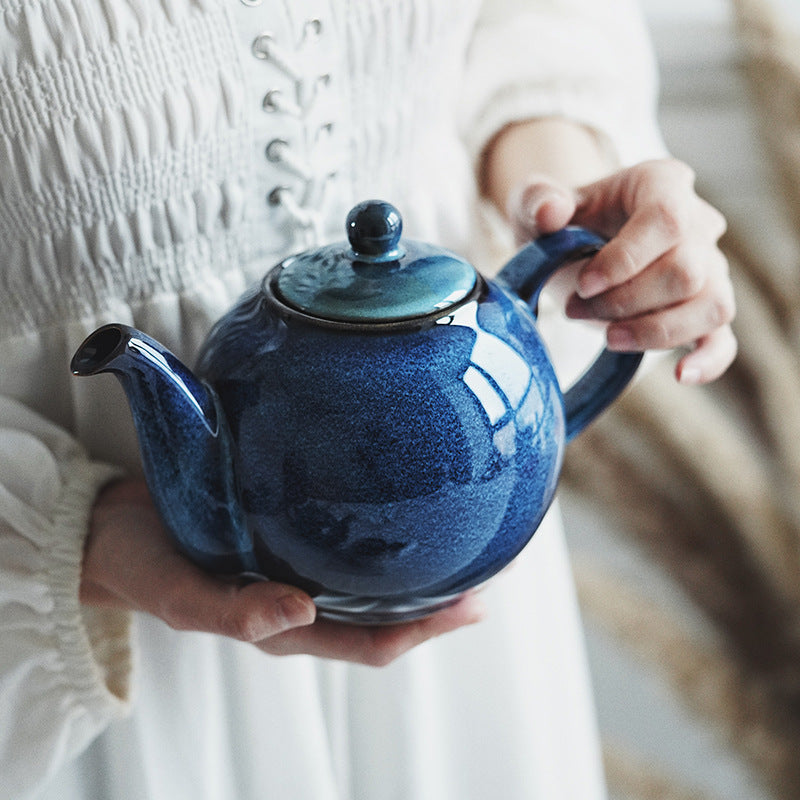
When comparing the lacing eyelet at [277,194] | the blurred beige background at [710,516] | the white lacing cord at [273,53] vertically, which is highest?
the white lacing cord at [273,53]

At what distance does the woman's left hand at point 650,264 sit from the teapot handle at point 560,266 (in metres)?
0.01

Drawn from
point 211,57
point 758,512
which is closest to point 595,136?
point 211,57

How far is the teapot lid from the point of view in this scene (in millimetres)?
416

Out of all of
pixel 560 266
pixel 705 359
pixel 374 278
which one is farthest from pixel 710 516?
pixel 374 278

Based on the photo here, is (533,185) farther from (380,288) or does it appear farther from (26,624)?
(26,624)

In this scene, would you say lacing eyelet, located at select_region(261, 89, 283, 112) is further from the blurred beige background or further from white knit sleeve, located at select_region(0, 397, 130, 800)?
the blurred beige background

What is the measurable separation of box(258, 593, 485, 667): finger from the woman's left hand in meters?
0.17

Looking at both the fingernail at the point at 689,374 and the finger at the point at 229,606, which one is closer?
the finger at the point at 229,606

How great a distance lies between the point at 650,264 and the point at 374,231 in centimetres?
18

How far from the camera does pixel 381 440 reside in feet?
1.32

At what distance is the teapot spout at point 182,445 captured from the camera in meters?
0.39

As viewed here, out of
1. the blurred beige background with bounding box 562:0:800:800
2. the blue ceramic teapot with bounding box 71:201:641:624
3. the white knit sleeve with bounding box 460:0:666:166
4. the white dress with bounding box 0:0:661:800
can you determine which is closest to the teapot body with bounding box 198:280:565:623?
the blue ceramic teapot with bounding box 71:201:641:624

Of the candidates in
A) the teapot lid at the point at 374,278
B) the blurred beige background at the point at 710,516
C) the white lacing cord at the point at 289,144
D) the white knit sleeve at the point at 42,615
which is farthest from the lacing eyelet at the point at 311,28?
the blurred beige background at the point at 710,516

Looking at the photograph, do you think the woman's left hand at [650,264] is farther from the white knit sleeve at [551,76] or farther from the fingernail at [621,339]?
the white knit sleeve at [551,76]
